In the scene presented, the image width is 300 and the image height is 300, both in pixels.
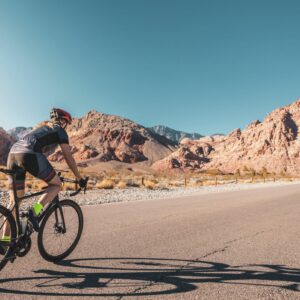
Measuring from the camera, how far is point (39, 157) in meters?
4.38

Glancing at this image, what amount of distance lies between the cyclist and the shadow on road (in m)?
0.76

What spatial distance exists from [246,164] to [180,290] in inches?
4396

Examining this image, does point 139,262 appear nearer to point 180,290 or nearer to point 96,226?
point 180,290

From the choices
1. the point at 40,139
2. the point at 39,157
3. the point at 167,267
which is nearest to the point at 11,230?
the point at 39,157

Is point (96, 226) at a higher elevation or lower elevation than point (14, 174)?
lower

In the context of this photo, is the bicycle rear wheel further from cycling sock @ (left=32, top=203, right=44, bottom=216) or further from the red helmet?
the red helmet

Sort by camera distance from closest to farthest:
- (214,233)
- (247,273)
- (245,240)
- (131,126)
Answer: (247,273), (245,240), (214,233), (131,126)

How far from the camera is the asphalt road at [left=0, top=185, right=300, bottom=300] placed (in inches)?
141

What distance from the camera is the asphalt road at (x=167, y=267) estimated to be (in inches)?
141

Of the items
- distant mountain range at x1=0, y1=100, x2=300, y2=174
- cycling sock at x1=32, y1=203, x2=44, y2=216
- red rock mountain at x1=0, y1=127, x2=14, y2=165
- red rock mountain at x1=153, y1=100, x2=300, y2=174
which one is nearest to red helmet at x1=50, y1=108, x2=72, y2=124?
cycling sock at x1=32, y1=203, x2=44, y2=216

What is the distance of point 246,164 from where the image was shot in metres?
111

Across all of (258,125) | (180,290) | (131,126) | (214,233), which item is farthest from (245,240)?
(131,126)

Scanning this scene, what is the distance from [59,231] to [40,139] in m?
1.41

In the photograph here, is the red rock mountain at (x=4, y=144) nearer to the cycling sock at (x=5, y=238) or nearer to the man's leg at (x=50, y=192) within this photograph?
the man's leg at (x=50, y=192)
